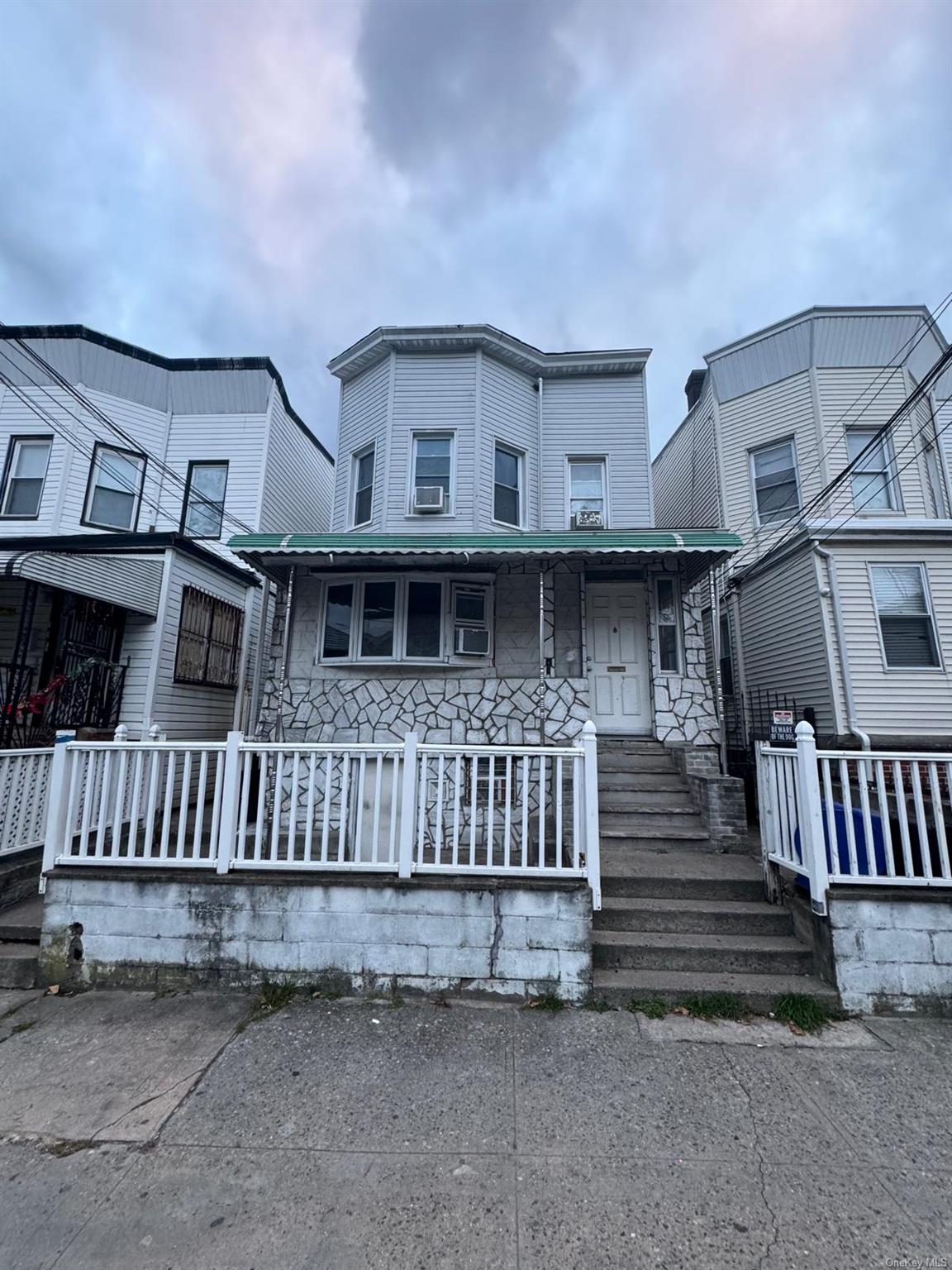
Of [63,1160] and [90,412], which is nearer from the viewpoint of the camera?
[63,1160]

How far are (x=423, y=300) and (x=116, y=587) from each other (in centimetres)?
869

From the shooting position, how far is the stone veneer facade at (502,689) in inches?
272

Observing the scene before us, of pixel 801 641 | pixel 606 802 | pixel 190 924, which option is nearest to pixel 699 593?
pixel 801 641

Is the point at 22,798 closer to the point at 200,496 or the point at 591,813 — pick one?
the point at 591,813

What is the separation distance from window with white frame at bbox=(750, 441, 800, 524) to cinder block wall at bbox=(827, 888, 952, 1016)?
8198 millimetres

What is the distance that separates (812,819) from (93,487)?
11.6 metres

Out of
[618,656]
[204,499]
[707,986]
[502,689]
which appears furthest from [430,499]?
[707,986]

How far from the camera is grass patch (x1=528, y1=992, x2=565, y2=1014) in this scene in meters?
3.50

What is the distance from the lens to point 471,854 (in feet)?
12.4

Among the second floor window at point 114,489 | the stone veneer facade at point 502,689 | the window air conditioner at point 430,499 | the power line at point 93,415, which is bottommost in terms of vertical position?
the stone veneer facade at point 502,689

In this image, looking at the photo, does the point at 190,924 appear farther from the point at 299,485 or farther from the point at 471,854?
the point at 299,485

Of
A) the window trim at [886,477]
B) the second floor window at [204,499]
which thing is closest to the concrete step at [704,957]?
the window trim at [886,477]

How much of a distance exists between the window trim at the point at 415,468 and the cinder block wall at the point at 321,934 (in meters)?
6.34

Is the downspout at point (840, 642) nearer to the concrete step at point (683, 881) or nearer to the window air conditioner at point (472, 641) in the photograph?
the concrete step at point (683, 881)
